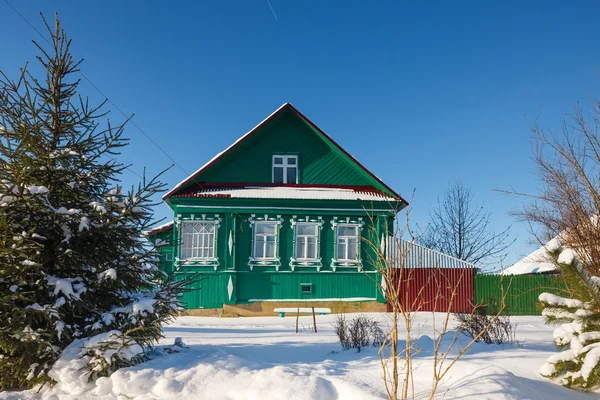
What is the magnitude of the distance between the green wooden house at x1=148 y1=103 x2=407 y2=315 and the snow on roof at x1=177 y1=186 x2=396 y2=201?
4 centimetres

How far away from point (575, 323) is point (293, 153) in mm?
12948

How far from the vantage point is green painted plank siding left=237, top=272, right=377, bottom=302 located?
15992 millimetres

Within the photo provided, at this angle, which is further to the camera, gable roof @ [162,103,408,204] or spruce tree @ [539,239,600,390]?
gable roof @ [162,103,408,204]

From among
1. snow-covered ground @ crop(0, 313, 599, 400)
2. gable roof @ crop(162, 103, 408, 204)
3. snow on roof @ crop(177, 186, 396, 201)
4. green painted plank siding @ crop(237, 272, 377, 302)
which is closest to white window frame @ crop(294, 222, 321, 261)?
green painted plank siding @ crop(237, 272, 377, 302)

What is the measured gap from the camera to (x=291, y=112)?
17.1m

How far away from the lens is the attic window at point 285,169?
17.2 metres

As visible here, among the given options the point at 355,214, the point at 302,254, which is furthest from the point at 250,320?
the point at 355,214

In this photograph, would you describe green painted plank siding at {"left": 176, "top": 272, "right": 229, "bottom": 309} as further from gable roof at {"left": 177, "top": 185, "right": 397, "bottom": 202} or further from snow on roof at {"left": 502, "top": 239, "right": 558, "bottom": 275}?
snow on roof at {"left": 502, "top": 239, "right": 558, "bottom": 275}

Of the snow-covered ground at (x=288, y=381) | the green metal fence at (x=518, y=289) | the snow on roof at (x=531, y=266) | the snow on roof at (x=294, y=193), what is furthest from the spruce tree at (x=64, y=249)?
the snow on roof at (x=531, y=266)

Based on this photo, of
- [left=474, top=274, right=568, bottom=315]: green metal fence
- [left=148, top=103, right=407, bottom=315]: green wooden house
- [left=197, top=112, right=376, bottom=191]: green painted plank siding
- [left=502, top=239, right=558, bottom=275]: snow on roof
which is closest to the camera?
[left=148, top=103, right=407, bottom=315]: green wooden house

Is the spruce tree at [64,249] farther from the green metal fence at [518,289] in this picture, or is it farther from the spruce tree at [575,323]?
the green metal fence at [518,289]

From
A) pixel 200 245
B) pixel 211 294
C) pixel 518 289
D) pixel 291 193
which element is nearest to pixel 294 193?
pixel 291 193

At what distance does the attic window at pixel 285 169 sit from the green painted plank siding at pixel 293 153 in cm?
19

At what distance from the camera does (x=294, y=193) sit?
1631 centimetres
